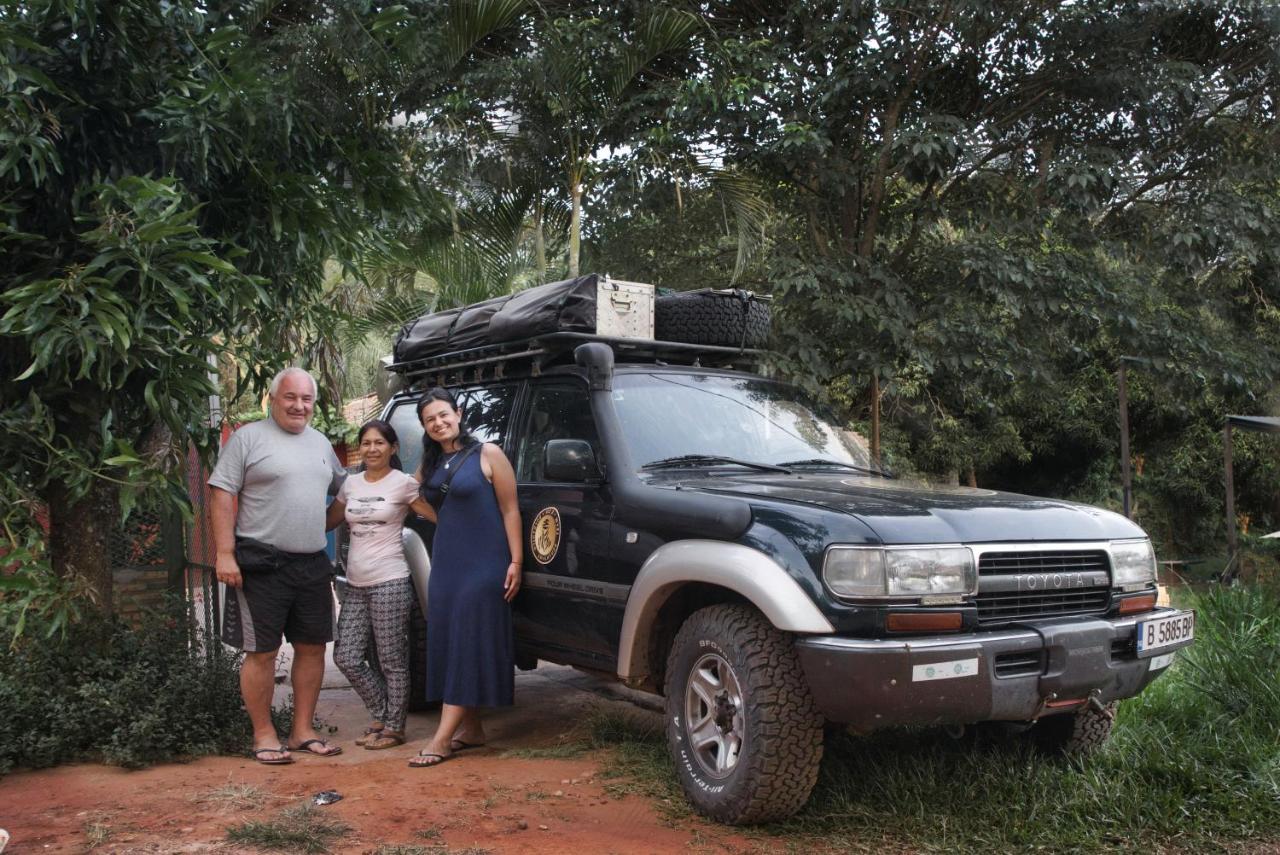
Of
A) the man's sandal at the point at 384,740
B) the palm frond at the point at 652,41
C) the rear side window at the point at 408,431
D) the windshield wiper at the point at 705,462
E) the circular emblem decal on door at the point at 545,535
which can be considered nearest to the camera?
the windshield wiper at the point at 705,462

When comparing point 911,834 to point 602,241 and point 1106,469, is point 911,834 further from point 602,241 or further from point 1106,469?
point 1106,469

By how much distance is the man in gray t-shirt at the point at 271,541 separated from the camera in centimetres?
552

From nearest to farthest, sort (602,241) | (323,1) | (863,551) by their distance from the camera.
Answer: (863,551) → (323,1) → (602,241)

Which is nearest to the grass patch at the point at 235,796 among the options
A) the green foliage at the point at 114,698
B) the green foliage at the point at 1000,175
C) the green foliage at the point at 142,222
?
the green foliage at the point at 114,698

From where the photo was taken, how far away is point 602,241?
1105 cm

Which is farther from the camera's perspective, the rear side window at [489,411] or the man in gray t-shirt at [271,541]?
the rear side window at [489,411]

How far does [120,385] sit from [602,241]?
6618mm

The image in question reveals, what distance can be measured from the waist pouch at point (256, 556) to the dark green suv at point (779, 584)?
1218 millimetres

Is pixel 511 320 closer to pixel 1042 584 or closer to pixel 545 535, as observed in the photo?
pixel 545 535

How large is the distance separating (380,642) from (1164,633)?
3773mm

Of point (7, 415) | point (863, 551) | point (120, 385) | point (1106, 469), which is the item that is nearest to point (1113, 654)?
point (863, 551)

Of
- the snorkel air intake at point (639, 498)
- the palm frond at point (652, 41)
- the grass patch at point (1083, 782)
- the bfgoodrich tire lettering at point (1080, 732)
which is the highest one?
the palm frond at point (652, 41)

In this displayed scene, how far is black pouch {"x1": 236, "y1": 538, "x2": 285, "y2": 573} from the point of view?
18.2 ft

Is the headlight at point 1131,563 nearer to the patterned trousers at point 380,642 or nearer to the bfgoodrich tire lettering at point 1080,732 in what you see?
the bfgoodrich tire lettering at point 1080,732
